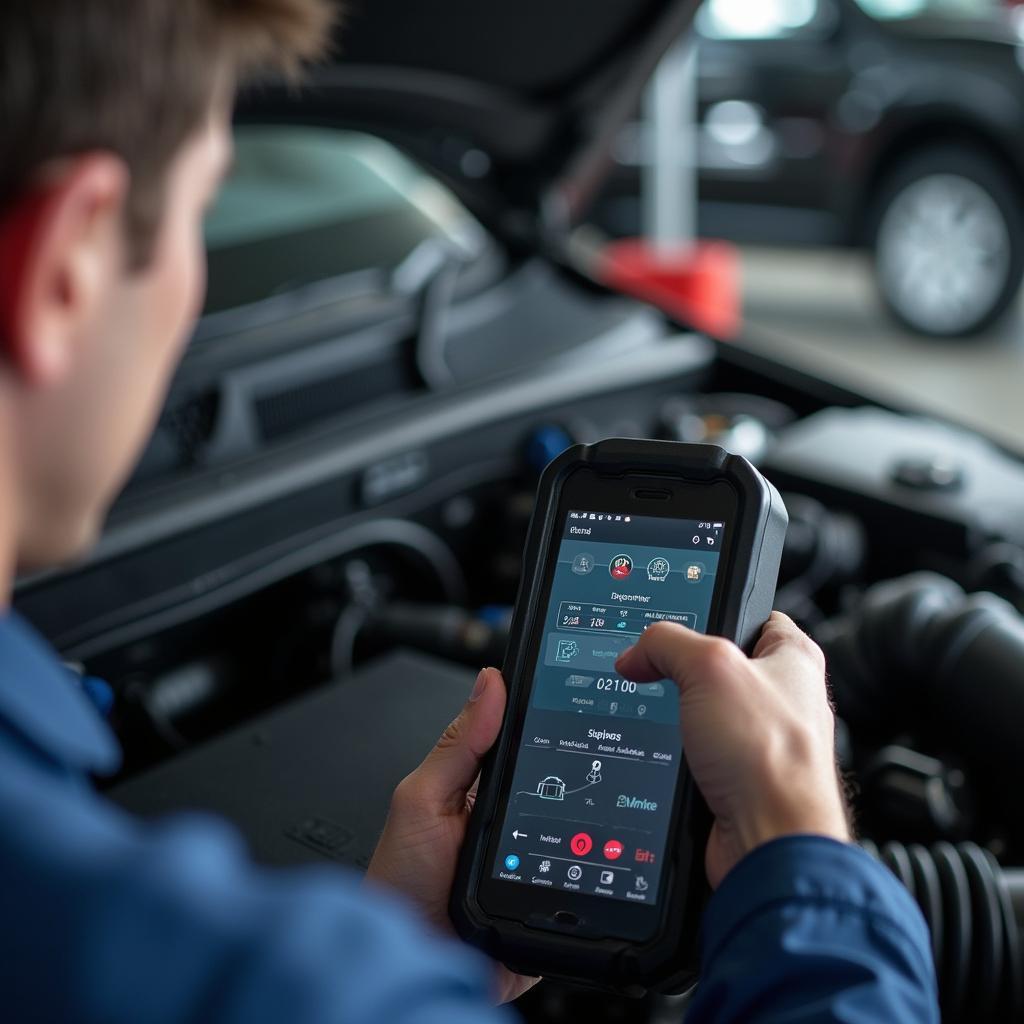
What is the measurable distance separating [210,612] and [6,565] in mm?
670

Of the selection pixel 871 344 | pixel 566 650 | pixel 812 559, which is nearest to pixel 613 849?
pixel 566 650

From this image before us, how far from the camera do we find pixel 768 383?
1750 millimetres

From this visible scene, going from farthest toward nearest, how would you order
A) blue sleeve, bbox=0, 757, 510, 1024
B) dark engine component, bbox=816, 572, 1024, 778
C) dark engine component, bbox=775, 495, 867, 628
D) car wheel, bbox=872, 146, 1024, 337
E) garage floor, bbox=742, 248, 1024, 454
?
car wheel, bbox=872, 146, 1024, 337, garage floor, bbox=742, 248, 1024, 454, dark engine component, bbox=775, 495, 867, 628, dark engine component, bbox=816, 572, 1024, 778, blue sleeve, bbox=0, 757, 510, 1024

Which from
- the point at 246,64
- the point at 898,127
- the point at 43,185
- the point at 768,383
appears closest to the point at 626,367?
the point at 768,383

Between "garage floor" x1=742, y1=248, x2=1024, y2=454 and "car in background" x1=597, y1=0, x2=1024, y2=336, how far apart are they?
137 millimetres

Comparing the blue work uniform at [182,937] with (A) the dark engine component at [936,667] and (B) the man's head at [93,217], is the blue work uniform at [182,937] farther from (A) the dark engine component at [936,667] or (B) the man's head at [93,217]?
(A) the dark engine component at [936,667]

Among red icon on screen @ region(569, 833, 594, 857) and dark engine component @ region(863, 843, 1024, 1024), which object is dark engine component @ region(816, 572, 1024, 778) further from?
red icon on screen @ region(569, 833, 594, 857)

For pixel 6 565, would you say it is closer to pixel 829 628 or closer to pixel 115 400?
pixel 115 400

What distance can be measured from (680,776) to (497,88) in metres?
1.07

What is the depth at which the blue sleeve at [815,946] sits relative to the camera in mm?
543

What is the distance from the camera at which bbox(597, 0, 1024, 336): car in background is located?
13.7 ft

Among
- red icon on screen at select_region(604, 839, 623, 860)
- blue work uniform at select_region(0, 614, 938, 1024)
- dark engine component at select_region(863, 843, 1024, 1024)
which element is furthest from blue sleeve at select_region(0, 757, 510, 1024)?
dark engine component at select_region(863, 843, 1024, 1024)

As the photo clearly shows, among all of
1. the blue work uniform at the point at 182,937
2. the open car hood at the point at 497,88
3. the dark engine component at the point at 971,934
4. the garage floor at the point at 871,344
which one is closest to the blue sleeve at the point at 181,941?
the blue work uniform at the point at 182,937

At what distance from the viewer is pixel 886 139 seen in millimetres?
4336
